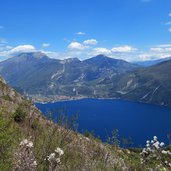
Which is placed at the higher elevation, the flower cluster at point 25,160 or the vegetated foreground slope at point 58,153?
the flower cluster at point 25,160

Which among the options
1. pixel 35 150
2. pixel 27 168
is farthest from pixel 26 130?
pixel 27 168

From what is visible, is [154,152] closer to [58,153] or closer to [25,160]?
[58,153]

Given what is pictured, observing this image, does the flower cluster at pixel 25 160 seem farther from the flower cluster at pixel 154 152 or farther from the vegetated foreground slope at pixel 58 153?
the flower cluster at pixel 154 152

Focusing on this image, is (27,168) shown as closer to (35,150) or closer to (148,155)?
(35,150)

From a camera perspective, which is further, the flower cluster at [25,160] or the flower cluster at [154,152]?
the flower cluster at [154,152]

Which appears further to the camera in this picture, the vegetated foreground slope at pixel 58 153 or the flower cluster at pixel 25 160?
the vegetated foreground slope at pixel 58 153

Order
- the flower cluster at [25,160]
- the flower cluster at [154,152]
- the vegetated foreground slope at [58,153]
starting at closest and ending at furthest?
Result: 1. the flower cluster at [25,160]
2. the vegetated foreground slope at [58,153]
3. the flower cluster at [154,152]

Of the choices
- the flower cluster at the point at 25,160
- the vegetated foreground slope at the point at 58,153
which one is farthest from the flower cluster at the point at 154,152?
the flower cluster at the point at 25,160

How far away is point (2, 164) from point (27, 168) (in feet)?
2.42

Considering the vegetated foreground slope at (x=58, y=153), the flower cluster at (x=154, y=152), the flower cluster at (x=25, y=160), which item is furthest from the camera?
the flower cluster at (x=154, y=152)

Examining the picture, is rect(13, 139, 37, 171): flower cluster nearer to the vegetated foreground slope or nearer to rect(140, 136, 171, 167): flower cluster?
the vegetated foreground slope

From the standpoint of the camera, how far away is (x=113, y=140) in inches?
305

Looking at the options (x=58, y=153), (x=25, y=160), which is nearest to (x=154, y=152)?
(x=58, y=153)

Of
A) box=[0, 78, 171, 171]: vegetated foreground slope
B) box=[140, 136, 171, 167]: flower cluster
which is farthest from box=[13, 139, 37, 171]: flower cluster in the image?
box=[140, 136, 171, 167]: flower cluster
